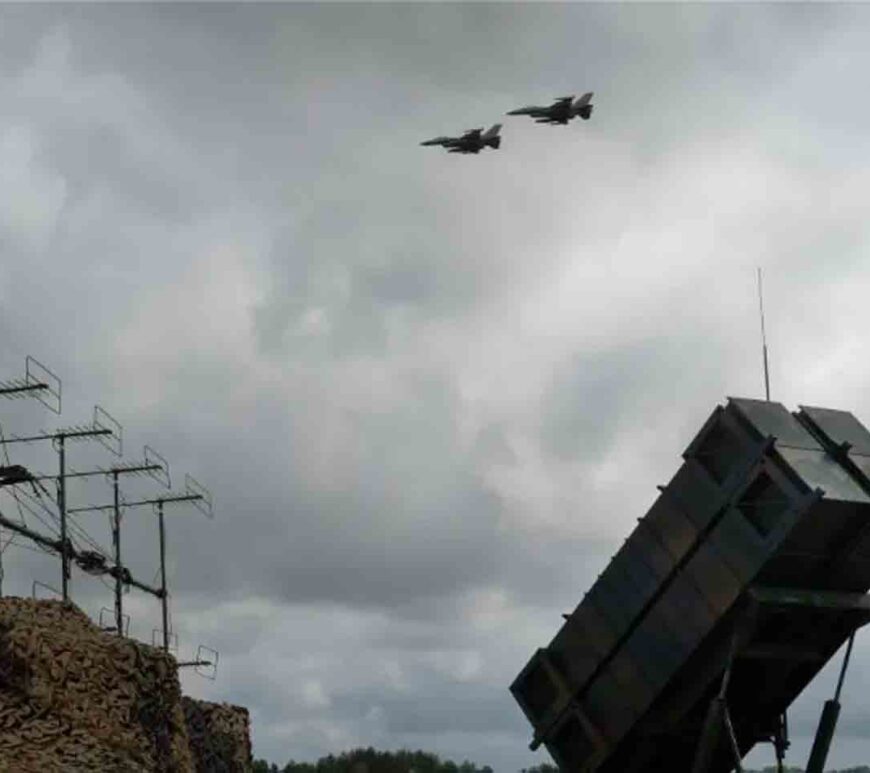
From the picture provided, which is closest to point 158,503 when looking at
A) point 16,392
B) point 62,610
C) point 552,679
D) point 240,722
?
point 16,392

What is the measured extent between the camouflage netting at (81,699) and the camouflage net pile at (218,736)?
6.29 m

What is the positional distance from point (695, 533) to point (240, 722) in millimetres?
16683

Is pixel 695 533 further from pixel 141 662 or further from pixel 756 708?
pixel 141 662

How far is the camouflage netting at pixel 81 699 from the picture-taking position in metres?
18.3

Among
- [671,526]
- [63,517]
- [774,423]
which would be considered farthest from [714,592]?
[63,517]

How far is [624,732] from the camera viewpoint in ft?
51.9

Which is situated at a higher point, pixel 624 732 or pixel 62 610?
pixel 62 610

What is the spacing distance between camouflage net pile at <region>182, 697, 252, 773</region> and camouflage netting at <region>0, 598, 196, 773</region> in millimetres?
6294

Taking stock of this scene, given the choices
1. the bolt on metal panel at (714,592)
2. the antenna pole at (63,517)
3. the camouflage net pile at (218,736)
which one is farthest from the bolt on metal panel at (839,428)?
the antenna pole at (63,517)

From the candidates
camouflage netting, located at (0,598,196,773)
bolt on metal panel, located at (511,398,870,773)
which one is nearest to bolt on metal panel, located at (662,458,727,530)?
bolt on metal panel, located at (511,398,870,773)

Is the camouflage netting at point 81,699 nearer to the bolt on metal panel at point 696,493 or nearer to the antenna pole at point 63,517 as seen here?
the bolt on metal panel at point 696,493

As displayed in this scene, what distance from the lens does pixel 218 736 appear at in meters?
28.4

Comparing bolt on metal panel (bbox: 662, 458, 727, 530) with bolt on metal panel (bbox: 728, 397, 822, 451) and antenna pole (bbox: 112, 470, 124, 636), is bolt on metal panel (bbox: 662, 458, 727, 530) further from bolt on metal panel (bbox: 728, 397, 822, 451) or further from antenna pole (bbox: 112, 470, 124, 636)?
antenna pole (bbox: 112, 470, 124, 636)

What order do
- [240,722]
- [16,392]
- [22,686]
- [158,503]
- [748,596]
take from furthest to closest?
[158,503] < [16,392] < [240,722] < [22,686] < [748,596]
